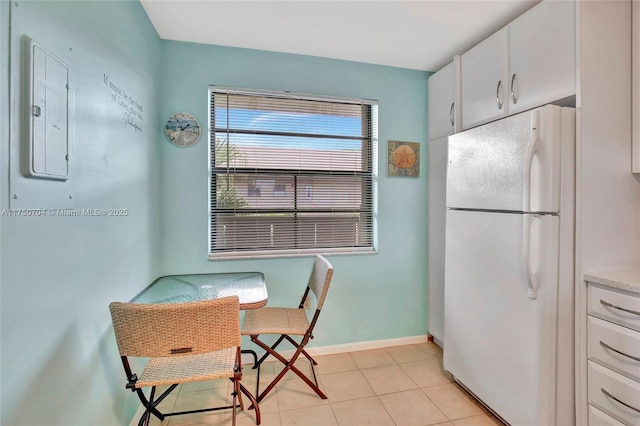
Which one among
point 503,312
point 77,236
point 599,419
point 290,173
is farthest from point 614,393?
point 77,236

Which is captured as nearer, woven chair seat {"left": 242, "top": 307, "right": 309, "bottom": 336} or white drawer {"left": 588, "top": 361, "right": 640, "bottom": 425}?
white drawer {"left": 588, "top": 361, "right": 640, "bottom": 425}

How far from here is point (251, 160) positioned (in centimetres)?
235

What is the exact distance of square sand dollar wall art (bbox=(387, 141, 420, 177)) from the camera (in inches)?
101

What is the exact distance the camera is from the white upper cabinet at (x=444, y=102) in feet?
7.43

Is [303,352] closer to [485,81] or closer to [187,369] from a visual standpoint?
[187,369]

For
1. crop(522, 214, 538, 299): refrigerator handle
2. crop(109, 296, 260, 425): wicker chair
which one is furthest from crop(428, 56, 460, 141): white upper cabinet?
crop(109, 296, 260, 425): wicker chair

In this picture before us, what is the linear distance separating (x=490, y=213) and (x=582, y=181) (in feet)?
1.40

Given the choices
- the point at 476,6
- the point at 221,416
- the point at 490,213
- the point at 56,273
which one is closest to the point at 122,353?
the point at 56,273

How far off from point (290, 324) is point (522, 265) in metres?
1.40

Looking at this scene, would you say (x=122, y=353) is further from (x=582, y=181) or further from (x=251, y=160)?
(x=582, y=181)

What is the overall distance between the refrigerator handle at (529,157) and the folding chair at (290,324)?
1093mm

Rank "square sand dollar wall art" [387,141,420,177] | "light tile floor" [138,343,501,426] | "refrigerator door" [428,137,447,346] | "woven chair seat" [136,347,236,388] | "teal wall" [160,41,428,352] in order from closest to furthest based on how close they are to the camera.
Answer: "woven chair seat" [136,347,236,388] → "light tile floor" [138,343,501,426] → "teal wall" [160,41,428,352] → "refrigerator door" [428,137,447,346] → "square sand dollar wall art" [387,141,420,177]

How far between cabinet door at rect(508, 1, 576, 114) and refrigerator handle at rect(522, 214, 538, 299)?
0.67m

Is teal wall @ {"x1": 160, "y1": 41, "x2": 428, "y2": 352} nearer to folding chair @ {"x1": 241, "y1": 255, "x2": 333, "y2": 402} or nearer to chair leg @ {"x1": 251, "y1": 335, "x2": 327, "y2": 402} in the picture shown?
folding chair @ {"x1": 241, "y1": 255, "x2": 333, "y2": 402}
